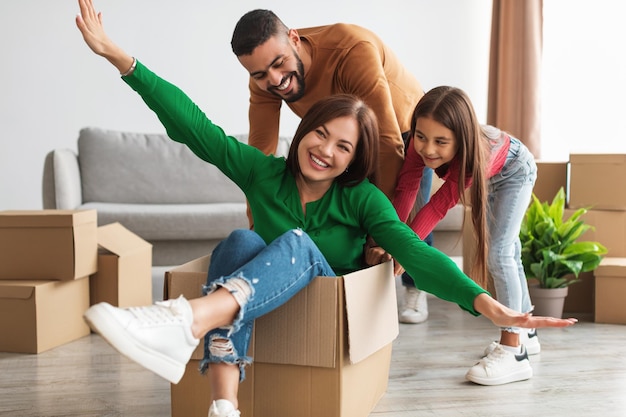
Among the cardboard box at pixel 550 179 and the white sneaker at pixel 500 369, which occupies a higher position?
the cardboard box at pixel 550 179

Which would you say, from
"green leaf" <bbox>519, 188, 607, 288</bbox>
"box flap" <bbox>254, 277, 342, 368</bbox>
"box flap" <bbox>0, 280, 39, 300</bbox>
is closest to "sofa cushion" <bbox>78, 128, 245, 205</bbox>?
"box flap" <bbox>0, 280, 39, 300</bbox>

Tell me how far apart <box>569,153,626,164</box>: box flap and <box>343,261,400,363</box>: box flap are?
1.57 metres

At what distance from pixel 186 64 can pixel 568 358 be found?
3.08 meters

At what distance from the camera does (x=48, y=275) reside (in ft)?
7.85

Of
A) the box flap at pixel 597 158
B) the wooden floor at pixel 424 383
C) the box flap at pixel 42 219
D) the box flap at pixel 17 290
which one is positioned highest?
the box flap at pixel 597 158

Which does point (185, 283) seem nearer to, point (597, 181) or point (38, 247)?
point (38, 247)

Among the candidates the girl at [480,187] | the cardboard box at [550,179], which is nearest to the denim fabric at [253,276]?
the girl at [480,187]

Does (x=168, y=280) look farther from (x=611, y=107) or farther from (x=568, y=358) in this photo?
(x=611, y=107)

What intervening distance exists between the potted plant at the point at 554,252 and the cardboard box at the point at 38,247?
5.43 ft

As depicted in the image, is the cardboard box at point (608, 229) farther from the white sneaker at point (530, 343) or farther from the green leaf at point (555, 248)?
the white sneaker at point (530, 343)

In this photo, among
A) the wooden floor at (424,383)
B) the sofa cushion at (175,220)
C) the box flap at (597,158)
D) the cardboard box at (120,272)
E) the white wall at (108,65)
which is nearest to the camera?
the wooden floor at (424,383)

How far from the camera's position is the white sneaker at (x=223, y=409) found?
54.7 inches

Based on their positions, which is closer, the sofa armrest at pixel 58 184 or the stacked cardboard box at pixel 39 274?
the stacked cardboard box at pixel 39 274

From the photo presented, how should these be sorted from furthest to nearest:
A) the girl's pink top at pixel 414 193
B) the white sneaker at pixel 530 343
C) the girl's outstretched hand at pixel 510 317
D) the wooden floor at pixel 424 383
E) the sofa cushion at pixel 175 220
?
1. the sofa cushion at pixel 175 220
2. the white sneaker at pixel 530 343
3. the girl's pink top at pixel 414 193
4. the wooden floor at pixel 424 383
5. the girl's outstretched hand at pixel 510 317
